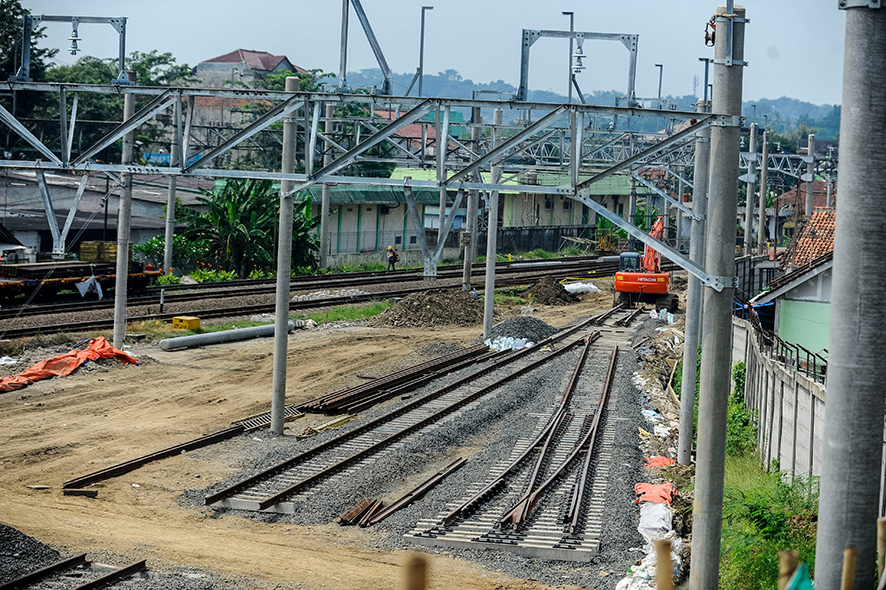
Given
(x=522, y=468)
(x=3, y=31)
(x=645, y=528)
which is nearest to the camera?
→ (x=645, y=528)

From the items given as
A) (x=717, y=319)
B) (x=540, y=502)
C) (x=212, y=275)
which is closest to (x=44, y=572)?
(x=540, y=502)

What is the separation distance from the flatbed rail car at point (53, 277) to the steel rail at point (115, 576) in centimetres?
2178

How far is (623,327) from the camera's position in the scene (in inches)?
1435

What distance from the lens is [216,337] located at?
2895 cm

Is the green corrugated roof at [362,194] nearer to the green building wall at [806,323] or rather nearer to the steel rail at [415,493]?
the green building wall at [806,323]

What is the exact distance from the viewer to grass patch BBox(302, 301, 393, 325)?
34391 millimetres

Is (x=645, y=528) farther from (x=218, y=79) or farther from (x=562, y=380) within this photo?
(x=218, y=79)

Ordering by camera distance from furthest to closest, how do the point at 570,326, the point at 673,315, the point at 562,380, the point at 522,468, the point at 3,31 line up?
the point at 3,31, the point at 673,315, the point at 570,326, the point at 562,380, the point at 522,468

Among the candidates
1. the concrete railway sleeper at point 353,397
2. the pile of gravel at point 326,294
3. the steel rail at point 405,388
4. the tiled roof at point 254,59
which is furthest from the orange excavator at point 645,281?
the tiled roof at point 254,59

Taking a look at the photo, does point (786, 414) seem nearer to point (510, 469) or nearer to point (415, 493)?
point (510, 469)

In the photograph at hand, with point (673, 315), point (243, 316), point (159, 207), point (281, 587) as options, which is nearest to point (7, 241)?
point (243, 316)

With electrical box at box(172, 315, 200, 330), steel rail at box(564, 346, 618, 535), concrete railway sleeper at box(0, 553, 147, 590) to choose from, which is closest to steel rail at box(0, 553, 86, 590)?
concrete railway sleeper at box(0, 553, 147, 590)

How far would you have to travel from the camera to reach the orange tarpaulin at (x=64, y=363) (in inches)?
850

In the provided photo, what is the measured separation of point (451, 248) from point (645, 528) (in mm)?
47794
